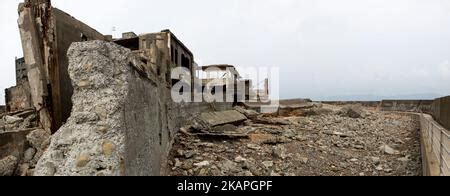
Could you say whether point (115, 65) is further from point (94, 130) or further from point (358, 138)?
point (358, 138)

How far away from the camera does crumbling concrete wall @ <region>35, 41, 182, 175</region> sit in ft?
7.50

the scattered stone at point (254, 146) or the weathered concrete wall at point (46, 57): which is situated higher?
the weathered concrete wall at point (46, 57)

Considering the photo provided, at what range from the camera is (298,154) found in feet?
16.4

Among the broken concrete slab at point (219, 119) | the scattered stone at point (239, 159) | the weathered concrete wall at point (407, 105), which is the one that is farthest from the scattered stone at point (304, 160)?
the weathered concrete wall at point (407, 105)

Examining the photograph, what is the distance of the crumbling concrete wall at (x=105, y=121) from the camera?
90.0 inches

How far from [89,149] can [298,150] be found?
4088 millimetres

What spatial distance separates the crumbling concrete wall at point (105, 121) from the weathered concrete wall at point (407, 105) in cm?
1472

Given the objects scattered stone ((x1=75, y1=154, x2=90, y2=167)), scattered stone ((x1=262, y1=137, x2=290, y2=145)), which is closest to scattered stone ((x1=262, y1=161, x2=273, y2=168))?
scattered stone ((x1=262, y1=137, x2=290, y2=145))

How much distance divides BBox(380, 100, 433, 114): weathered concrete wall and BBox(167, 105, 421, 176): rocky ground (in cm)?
859

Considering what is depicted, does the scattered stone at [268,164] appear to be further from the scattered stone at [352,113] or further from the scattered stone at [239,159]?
the scattered stone at [352,113]

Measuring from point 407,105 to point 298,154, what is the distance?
1338cm

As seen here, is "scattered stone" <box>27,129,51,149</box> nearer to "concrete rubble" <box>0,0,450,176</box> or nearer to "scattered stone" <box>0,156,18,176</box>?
"concrete rubble" <box>0,0,450,176</box>

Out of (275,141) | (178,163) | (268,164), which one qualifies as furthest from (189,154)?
(275,141)

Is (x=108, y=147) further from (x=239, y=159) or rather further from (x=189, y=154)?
(x=239, y=159)
